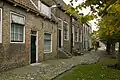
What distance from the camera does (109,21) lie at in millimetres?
11273

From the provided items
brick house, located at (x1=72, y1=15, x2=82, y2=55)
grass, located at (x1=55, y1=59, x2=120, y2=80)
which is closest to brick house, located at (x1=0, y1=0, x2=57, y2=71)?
grass, located at (x1=55, y1=59, x2=120, y2=80)

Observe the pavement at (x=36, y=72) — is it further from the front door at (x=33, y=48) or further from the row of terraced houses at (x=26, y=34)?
the front door at (x=33, y=48)

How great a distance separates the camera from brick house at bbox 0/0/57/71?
40.7ft

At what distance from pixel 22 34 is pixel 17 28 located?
777 millimetres

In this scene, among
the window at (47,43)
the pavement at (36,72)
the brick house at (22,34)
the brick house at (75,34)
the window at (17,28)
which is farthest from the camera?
the brick house at (75,34)

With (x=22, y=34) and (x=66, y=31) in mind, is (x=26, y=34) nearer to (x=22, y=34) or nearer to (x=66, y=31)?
(x=22, y=34)

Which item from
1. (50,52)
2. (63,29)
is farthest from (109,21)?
(63,29)

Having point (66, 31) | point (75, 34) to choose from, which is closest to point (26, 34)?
point (66, 31)

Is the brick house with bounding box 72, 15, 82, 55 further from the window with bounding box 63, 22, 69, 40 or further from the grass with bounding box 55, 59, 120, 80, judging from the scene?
the grass with bounding box 55, 59, 120, 80

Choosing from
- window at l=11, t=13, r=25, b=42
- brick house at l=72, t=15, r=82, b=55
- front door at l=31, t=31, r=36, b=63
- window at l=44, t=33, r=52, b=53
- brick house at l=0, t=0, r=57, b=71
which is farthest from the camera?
brick house at l=72, t=15, r=82, b=55

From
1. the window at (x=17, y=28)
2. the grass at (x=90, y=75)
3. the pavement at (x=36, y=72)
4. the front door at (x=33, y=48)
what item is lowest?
the grass at (x=90, y=75)

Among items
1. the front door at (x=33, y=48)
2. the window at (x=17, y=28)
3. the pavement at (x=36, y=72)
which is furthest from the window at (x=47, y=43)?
the window at (x=17, y=28)

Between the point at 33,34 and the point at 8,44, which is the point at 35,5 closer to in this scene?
the point at 33,34

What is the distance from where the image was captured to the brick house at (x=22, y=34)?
12.4m
